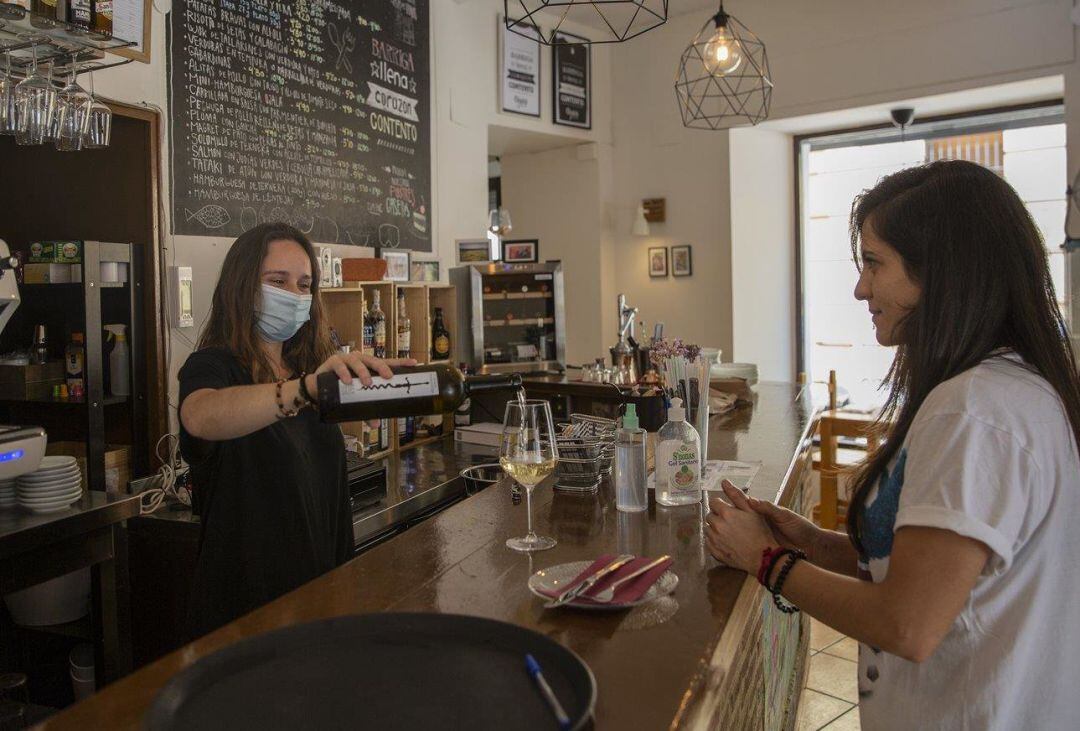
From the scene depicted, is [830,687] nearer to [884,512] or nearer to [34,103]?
[884,512]

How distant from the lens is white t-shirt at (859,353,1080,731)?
1.05 metres

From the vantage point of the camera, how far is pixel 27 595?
2.75 metres

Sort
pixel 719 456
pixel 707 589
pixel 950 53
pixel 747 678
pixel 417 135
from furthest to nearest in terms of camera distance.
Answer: pixel 950 53, pixel 417 135, pixel 719 456, pixel 747 678, pixel 707 589

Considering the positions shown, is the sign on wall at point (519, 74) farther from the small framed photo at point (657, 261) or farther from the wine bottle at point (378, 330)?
the wine bottle at point (378, 330)


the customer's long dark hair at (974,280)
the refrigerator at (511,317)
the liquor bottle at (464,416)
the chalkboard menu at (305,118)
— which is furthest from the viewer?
the refrigerator at (511,317)

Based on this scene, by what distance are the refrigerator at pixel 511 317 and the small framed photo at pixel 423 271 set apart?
166 mm

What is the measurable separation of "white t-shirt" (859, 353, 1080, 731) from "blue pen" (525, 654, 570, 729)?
504 millimetres

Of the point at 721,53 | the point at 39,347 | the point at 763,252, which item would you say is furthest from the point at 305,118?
the point at 763,252

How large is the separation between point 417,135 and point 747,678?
13.8 ft

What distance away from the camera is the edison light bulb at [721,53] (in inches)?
152

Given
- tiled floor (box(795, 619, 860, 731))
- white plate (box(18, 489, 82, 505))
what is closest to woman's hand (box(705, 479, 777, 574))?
tiled floor (box(795, 619, 860, 731))

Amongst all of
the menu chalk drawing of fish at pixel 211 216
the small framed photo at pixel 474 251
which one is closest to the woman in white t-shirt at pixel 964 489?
the menu chalk drawing of fish at pixel 211 216

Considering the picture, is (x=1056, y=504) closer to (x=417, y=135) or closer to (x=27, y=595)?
(x=27, y=595)

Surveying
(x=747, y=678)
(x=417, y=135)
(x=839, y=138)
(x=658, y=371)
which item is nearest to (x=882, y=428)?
(x=747, y=678)
